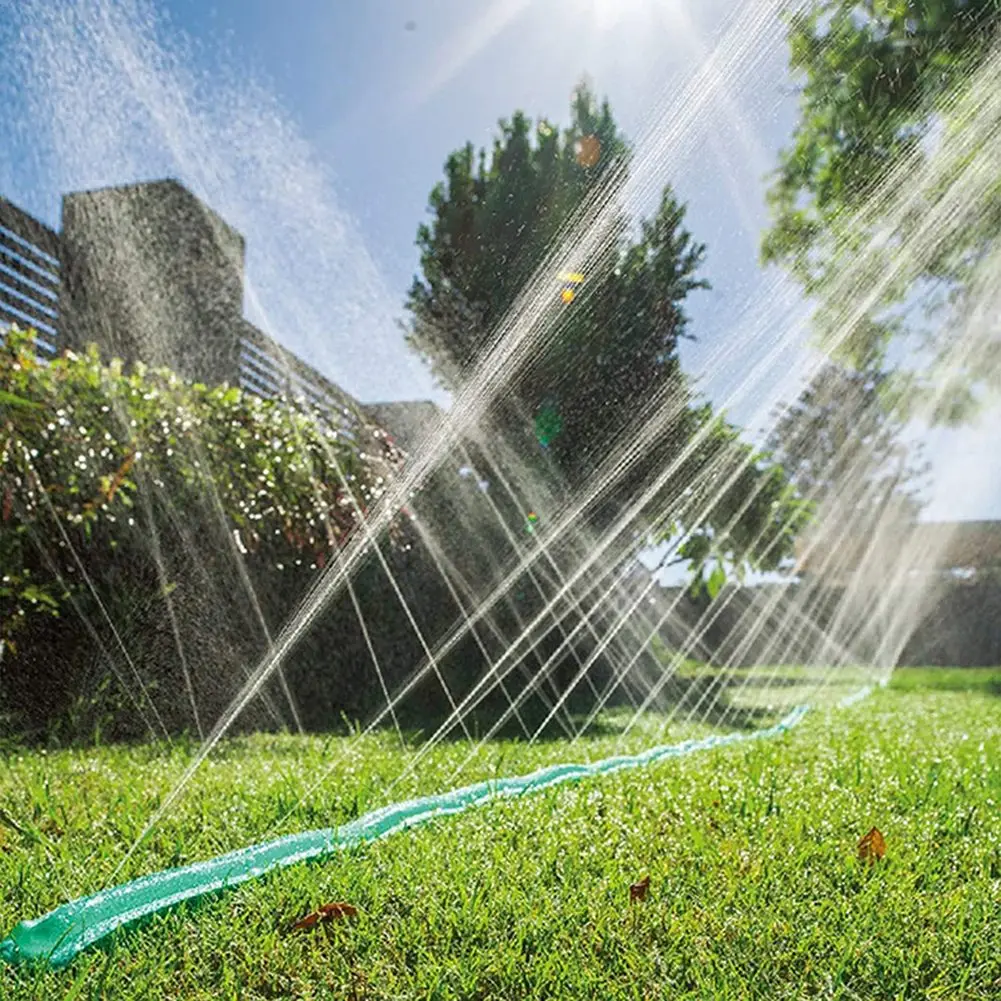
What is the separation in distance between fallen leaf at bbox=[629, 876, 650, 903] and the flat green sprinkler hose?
2.08 feet

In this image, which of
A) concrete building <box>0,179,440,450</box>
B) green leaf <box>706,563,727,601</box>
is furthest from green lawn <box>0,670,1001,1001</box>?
green leaf <box>706,563,727,601</box>

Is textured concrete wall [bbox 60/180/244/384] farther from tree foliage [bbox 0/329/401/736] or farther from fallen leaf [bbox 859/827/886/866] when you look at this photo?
fallen leaf [bbox 859/827/886/866]

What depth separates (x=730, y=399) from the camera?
22.1ft

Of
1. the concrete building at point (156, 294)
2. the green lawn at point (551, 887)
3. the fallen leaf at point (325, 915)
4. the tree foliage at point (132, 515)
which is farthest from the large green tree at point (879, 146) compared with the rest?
the fallen leaf at point (325, 915)

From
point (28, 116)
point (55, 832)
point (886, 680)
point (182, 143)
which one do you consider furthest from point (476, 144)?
point (886, 680)

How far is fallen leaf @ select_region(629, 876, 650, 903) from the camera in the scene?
1.96m

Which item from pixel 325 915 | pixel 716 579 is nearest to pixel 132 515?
pixel 325 915

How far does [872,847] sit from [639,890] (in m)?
0.74

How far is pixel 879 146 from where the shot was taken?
759 centimetres

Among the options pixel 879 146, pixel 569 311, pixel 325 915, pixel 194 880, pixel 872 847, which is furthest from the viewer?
pixel 879 146

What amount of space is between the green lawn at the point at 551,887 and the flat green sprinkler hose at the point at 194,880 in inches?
1.4

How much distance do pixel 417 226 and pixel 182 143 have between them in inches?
117

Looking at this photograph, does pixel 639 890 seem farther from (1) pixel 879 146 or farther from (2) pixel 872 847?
(1) pixel 879 146

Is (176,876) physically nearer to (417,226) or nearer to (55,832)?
(55,832)
